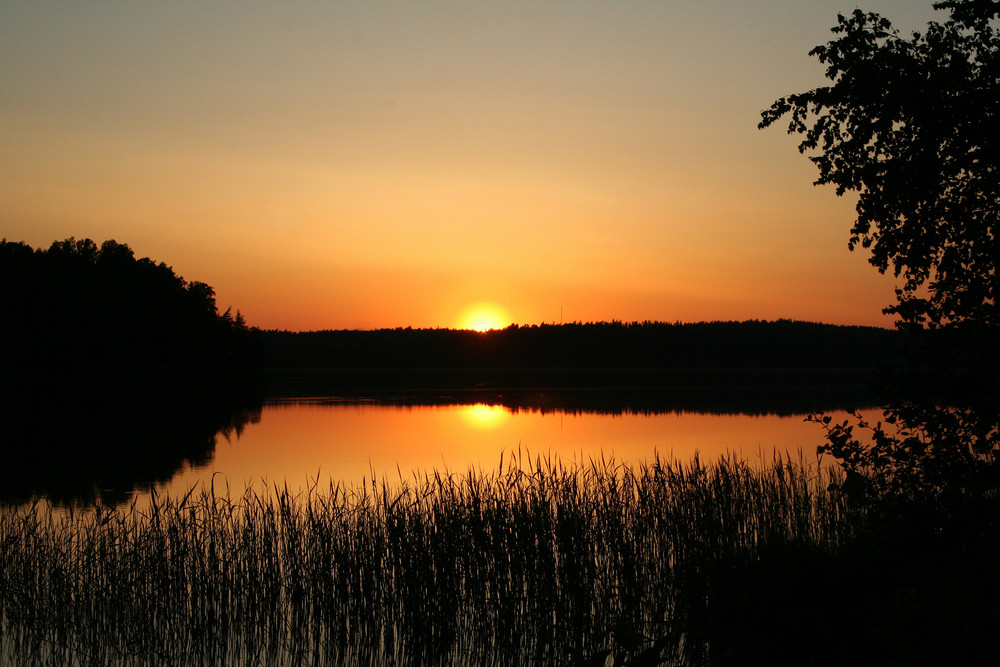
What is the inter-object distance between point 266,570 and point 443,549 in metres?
1.79

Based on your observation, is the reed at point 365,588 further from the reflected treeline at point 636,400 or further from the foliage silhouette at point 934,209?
the reflected treeline at point 636,400

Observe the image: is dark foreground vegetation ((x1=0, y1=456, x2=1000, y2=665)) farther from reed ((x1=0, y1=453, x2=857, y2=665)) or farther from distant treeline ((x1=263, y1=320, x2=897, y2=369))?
distant treeline ((x1=263, y1=320, x2=897, y2=369))

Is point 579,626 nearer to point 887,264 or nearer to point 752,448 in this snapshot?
point 887,264

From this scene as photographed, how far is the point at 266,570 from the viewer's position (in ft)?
27.4

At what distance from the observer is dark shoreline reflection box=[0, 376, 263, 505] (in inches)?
719

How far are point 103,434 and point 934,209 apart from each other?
2905 centimetres

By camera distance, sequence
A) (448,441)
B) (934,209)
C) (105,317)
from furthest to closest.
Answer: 1. (105,317)
2. (448,441)
3. (934,209)

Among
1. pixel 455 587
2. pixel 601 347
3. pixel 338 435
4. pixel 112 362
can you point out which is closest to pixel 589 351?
pixel 601 347

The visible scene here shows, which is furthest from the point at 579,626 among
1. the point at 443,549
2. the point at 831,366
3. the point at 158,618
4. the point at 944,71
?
the point at 831,366

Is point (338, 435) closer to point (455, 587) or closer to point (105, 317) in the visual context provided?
point (455, 587)

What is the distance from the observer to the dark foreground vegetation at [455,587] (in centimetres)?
614

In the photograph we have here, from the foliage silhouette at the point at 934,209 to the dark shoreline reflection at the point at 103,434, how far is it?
31.9 feet

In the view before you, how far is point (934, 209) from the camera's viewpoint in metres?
6.01

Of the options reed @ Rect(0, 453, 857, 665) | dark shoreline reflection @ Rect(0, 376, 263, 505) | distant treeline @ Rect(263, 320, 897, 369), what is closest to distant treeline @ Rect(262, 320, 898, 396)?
distant treeline @ Rect(263, 320, 897, 369)
